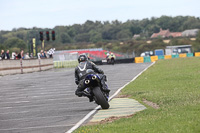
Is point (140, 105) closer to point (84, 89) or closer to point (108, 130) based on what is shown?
point (84, 89)

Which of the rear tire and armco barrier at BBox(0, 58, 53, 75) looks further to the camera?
armco barrier at BBox(0, 58, 53, 75)

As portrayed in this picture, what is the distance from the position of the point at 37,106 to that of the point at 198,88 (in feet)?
17.2

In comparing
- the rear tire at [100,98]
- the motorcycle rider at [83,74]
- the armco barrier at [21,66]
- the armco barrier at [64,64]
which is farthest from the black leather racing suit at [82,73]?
the armco barrier at [64,64]

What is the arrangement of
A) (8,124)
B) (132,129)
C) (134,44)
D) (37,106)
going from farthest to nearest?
(134,44), (37,106), (8,124), (132,129)

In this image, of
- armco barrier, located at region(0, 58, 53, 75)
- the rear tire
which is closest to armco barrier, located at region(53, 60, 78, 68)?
armco barrier, located at region(0, 58, 53, 75)

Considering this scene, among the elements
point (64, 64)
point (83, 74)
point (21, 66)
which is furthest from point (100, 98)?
point (64, 64)

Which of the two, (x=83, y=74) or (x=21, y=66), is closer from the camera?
(x=83, y=74)

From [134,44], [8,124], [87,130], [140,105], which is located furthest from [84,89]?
[134,44]

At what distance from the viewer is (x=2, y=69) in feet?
135

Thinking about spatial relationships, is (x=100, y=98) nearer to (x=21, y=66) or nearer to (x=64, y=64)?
(x=21, y=66)

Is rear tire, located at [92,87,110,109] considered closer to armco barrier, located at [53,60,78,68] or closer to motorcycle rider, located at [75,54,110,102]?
motorcycle rider, located at [75,54,110,102]

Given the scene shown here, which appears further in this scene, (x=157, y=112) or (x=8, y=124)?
(x=8, y=124)

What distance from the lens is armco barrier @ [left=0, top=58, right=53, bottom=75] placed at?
41.6 meters

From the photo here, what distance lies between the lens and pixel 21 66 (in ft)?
149
